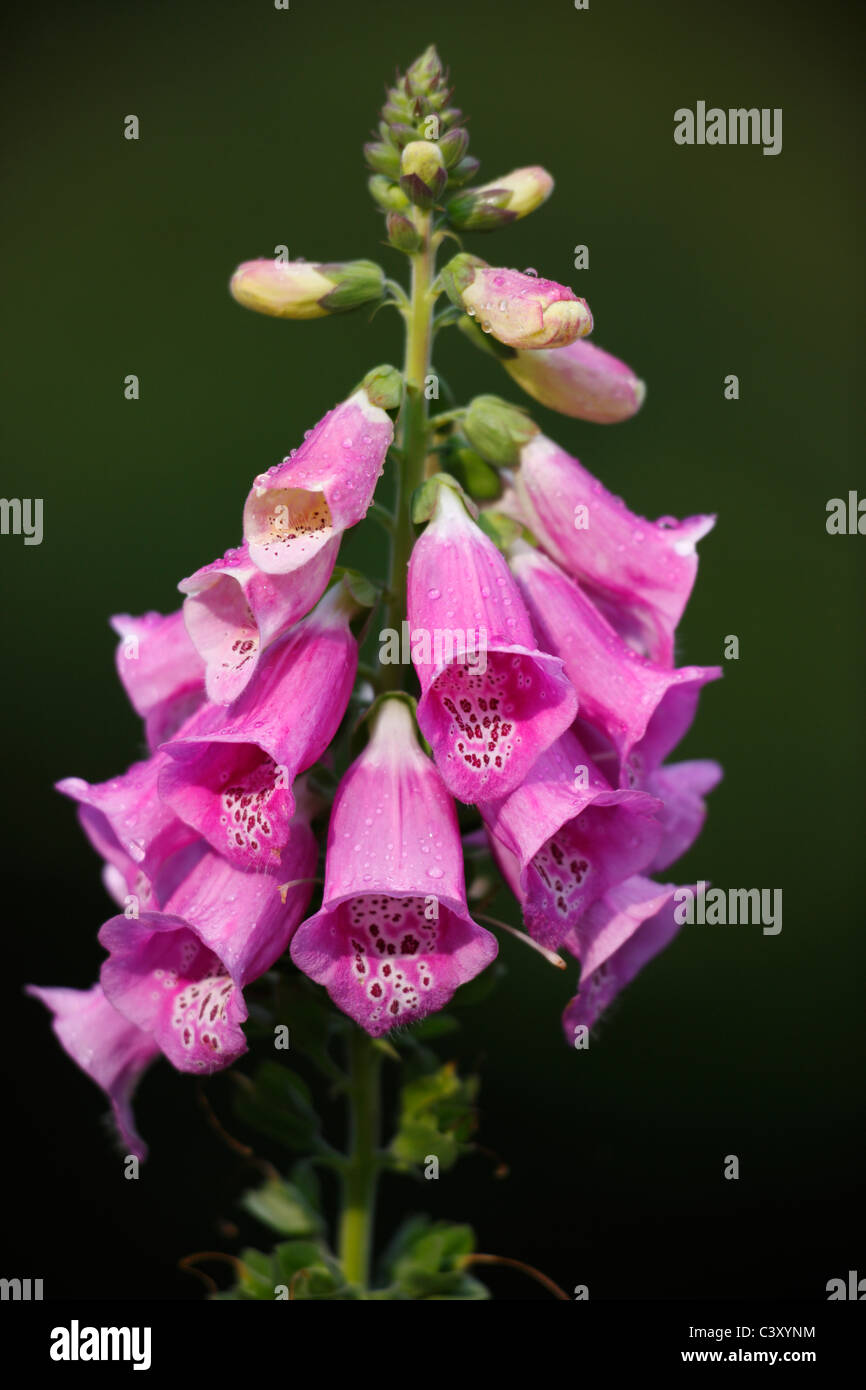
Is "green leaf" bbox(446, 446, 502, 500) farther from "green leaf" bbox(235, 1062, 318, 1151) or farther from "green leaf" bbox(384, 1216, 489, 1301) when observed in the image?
"green leaf" bbox(384, 1216, 489, 1301)

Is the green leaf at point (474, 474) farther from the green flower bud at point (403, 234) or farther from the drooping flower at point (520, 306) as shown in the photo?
the green flower bud at point (403, 234)

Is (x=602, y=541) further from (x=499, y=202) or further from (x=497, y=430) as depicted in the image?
(x=499, y=202)

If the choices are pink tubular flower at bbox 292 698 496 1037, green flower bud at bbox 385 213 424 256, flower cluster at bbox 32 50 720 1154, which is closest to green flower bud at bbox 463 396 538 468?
flower cluster at bbox 32 50 720 1154

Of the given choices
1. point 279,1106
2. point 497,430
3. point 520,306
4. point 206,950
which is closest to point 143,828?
point 206,950

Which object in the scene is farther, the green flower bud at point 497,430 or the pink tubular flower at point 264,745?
the green flower bud at point 497,430

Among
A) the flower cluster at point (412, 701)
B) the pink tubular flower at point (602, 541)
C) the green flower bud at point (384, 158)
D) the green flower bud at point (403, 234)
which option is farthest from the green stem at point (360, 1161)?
the green flower bud at point (384, 158)

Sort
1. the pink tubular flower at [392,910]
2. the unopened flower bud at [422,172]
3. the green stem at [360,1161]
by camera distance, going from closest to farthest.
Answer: the pink tubular flower at [392,910], the unopened flower bud at [422,172], the green stem at [360,1161]
